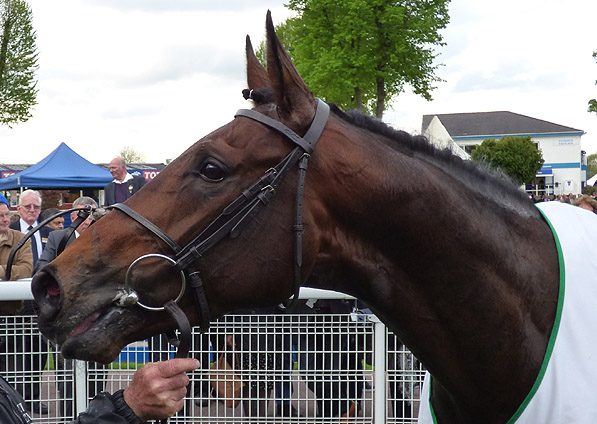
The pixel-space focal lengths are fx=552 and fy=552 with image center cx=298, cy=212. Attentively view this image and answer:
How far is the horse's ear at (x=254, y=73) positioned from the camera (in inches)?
82.9

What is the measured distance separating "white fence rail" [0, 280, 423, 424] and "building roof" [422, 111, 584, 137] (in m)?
71.7

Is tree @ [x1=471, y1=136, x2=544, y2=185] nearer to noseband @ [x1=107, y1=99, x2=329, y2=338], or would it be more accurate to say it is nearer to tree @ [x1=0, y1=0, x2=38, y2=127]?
tree @ [x1=0, y1=0, x2=38, y2=127]

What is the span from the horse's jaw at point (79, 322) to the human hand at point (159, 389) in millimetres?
137

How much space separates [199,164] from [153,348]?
7.20 feet

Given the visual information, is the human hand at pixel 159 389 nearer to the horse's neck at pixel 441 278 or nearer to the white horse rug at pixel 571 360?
the horse's neck at pixel 441 278

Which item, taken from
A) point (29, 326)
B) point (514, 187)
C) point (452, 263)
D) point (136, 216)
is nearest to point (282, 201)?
point (136, 216)

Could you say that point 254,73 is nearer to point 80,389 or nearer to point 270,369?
point 270,369

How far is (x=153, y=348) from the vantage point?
3.66m

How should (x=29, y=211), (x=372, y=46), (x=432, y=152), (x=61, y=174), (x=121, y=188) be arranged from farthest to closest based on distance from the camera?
(x=372, y=46), (x=61, y=174), (x=121, y=188), (x=29, y=211), (x=432, y=152)

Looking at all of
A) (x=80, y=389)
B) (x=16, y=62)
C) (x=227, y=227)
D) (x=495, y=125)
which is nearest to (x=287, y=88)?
(x=227, y=227)

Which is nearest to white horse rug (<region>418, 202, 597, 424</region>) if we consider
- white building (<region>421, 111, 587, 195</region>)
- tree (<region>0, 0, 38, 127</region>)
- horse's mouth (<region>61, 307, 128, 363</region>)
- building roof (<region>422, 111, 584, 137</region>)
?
horse's mouth (<region>61, 307, 128, 363</region>)

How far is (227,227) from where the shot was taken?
71.7 inches

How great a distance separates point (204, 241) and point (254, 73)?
2.34ft

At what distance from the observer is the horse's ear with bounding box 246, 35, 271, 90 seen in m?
2.11
